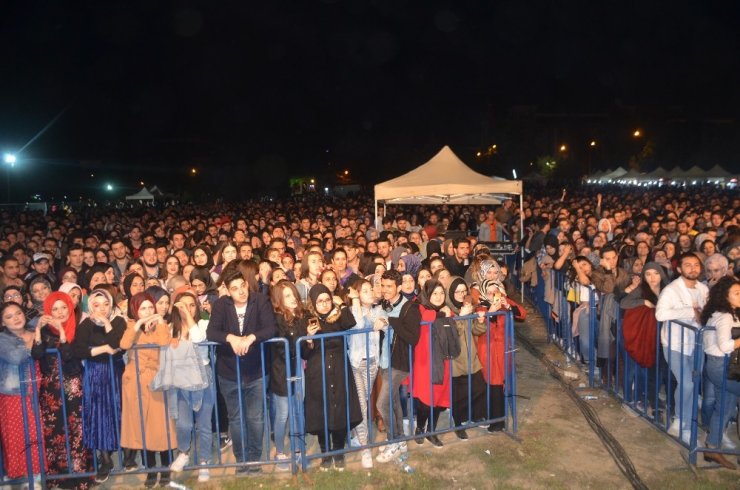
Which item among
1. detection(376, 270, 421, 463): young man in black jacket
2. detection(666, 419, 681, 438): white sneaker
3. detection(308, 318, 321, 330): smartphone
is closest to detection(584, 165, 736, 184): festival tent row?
detection(666, 419, 681, 438): white sneaker

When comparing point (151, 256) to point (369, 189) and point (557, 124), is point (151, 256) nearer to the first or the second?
point (369, 189)

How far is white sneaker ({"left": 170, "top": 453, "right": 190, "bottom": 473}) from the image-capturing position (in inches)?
188

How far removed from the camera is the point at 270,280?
22.8ft

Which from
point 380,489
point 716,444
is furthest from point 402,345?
point 716,444

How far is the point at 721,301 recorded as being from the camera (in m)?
4.80

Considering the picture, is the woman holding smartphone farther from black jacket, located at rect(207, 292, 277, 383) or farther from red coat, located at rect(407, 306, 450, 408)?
black jacket, located at rect(207, 292, 277, 383)

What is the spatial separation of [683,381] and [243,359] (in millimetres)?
3895

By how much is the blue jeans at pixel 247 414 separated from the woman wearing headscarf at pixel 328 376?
42 centimetres

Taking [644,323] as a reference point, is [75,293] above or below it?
above

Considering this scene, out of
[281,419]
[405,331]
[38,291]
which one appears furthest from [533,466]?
[38,291]

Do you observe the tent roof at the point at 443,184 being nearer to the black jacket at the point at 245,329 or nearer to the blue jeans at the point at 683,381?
the blue jeans at the point at 683,381

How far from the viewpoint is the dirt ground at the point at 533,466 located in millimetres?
4719

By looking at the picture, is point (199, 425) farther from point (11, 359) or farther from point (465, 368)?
point (465, 368)

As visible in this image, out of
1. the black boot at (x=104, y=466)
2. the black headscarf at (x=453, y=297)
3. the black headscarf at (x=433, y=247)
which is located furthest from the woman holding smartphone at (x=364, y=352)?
the black headscarf at (x=433, y=247)
